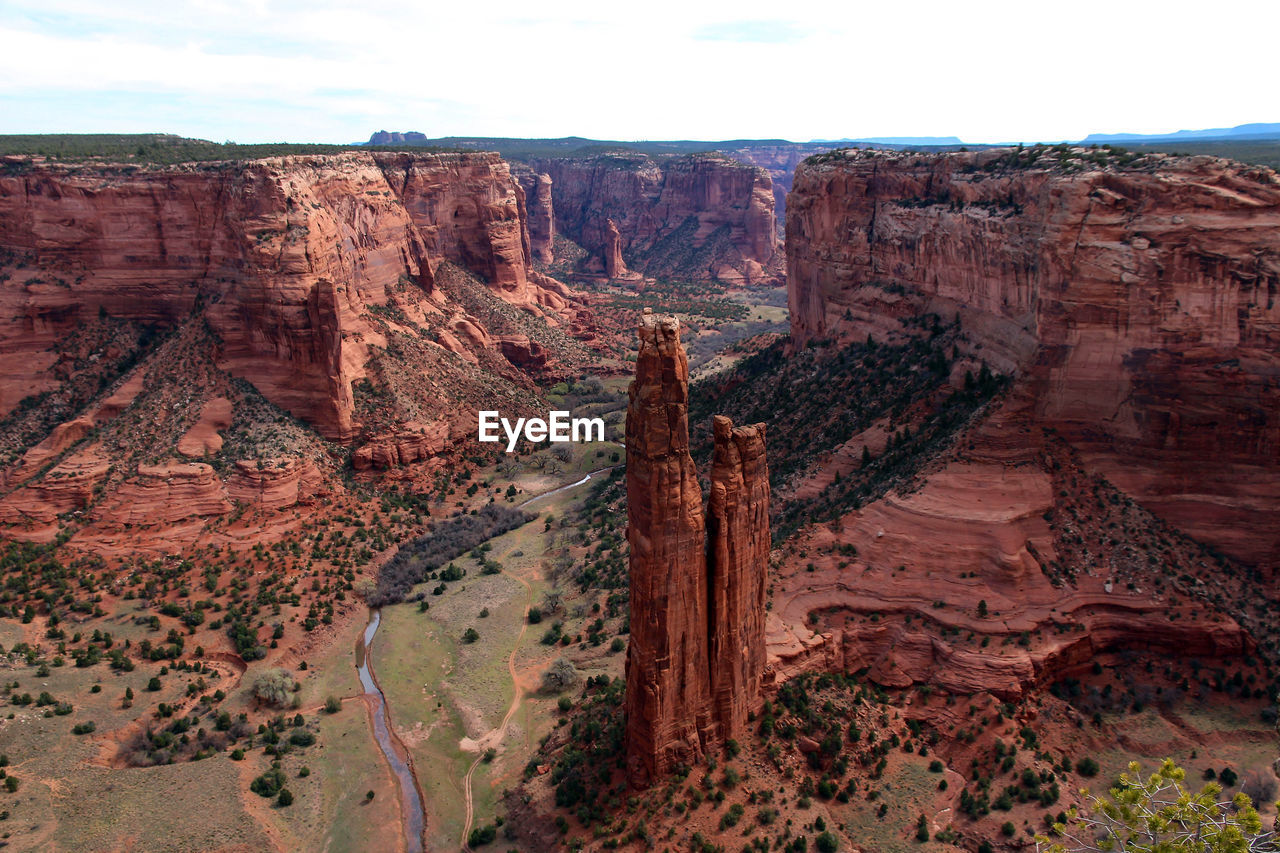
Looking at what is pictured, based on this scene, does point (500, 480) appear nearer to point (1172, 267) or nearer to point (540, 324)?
point (540, 324)

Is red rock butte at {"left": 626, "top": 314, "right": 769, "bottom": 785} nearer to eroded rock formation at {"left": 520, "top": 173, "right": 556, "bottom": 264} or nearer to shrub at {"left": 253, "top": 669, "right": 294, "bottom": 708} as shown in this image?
shrub at {"left": 253, "top": 669, "right": 294, "bottom": 708}

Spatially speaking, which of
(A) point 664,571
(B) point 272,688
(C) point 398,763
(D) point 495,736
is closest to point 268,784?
(C) point 398,763

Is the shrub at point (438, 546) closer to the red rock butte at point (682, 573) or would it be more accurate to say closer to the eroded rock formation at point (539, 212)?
the red rock butte at point (682, 573)

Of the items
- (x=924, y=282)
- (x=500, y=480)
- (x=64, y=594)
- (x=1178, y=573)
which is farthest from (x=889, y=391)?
(x=64, y=594)

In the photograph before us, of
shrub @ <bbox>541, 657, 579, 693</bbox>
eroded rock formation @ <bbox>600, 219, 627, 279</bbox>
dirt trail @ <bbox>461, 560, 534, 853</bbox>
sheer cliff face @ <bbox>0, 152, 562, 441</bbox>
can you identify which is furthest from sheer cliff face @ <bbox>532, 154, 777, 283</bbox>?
shrub @ <bbox>541, 657, 579, 693</bbox>

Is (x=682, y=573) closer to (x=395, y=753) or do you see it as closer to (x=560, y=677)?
(x=560, y=677)

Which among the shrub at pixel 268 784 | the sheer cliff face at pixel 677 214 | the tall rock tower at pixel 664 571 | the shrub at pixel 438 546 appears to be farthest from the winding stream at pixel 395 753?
the sheer cliff face at pixel 677 214
